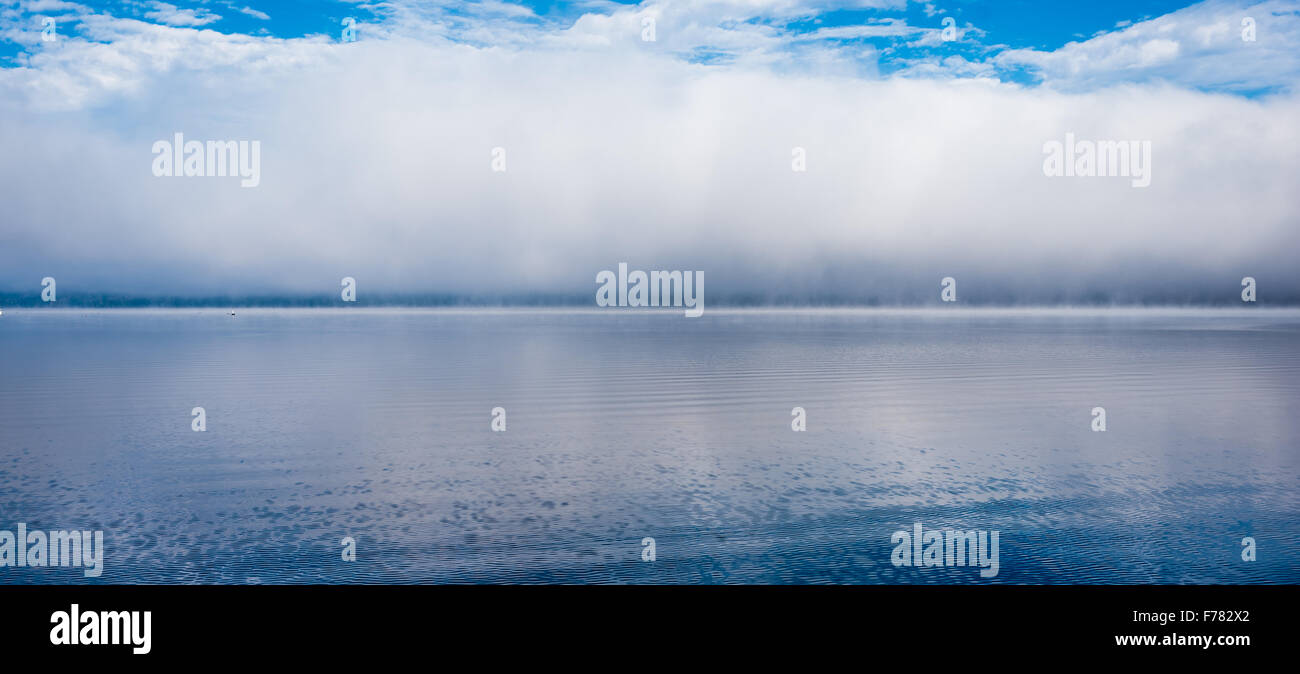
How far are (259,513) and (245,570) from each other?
3968mm

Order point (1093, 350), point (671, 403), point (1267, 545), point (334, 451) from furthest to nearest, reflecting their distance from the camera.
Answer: point (1093, 350) → point (671, 403) → point (334, 451) → point (1267, 545)

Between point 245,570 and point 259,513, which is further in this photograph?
point 259,513

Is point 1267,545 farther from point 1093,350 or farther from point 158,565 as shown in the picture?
point 1093,350

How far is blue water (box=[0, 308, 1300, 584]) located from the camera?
1415 cm

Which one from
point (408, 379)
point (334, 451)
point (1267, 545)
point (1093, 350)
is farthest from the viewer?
point (1093, 350)

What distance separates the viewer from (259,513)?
17531mm

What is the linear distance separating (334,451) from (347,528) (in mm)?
9503

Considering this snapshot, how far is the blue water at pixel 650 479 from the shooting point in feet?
46.4

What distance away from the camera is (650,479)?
2109cm
